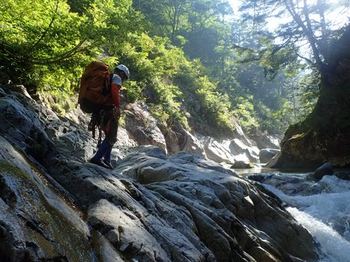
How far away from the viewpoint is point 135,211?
16.1 ft

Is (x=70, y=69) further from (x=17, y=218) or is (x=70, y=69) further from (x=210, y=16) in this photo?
(x=210, y=16)

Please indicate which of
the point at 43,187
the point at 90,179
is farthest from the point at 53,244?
the point at 90,179

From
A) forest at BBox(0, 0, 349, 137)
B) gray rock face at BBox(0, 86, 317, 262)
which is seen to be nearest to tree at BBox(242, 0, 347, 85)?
forest at BBox(0, 0, 349, 137)

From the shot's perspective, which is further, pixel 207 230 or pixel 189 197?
pixel 189 197

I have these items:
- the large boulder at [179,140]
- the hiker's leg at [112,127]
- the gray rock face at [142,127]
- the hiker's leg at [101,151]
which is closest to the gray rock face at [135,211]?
the hiker's leg at [101,151]

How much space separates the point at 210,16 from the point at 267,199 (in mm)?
51985

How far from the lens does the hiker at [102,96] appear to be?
246 inches

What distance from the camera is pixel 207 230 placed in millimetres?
5879

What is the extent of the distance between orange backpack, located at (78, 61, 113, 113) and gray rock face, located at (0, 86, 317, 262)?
0.88 metres

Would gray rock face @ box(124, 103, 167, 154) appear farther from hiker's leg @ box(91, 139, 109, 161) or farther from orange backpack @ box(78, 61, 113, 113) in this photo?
orange backpack @ box(78, 61, 113, 113)

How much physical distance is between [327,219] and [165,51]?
850 inches

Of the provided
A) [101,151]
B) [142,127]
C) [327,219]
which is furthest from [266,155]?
[101,151]

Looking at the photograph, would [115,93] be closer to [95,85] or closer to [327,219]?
[95,85]

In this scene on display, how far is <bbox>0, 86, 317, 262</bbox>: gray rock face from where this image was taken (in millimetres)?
3383
